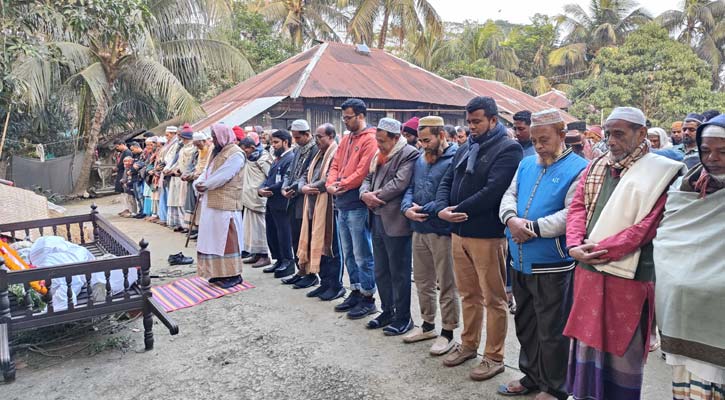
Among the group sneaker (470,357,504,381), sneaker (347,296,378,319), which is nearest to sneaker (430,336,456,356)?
sneaker (470,357,504,381)

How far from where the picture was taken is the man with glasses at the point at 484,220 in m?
3.47

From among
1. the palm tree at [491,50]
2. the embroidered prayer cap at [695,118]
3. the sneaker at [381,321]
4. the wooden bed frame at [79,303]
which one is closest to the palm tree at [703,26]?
the palm tree at [491,50]

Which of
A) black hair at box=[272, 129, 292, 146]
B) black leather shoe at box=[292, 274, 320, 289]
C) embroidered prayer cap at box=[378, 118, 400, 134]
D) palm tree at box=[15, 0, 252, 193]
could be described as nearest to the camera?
embroidered prayer cap at box=[378, 118, 400, 134]

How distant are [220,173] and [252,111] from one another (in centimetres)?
702

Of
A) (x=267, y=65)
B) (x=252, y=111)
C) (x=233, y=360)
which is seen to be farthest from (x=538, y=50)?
(x=233, y=360)

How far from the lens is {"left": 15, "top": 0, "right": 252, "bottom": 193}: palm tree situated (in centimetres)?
1294

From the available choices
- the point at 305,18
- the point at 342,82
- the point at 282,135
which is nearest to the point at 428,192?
the point at 282,135

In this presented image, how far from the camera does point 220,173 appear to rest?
5.65 metres

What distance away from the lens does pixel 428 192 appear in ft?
13.2

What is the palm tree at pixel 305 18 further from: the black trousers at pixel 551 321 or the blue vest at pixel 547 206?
the black trousers at pixel 551 321

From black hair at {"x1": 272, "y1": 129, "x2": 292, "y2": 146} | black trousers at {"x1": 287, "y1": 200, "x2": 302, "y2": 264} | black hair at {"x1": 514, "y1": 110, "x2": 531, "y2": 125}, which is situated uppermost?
black hair at {"x1": 514, "y1": 110, "x2": 531, "y2": 125}

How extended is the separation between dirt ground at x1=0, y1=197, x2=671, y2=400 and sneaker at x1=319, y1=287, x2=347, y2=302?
0.31 metres

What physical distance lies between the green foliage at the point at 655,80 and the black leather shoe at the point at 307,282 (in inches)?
483

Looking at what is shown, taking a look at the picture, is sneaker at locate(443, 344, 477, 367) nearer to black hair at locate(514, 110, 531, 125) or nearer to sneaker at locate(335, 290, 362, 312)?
sneaker at locate(335, 290, 362, 312)
